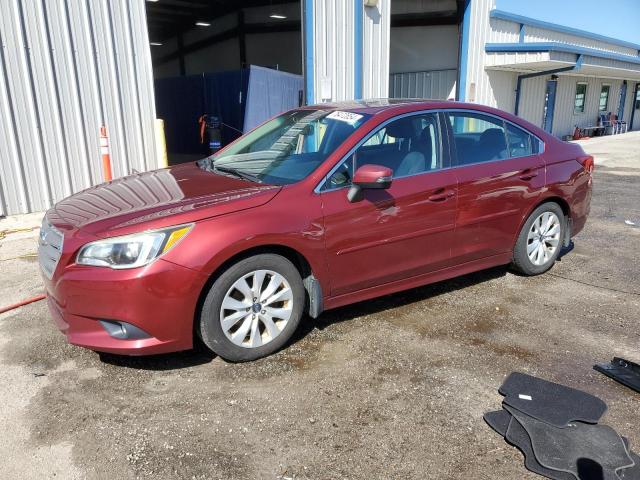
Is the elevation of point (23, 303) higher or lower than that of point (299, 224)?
lower

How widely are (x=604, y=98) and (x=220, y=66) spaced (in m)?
20.1

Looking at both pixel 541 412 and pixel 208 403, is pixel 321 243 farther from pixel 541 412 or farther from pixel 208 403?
pixel 541 412

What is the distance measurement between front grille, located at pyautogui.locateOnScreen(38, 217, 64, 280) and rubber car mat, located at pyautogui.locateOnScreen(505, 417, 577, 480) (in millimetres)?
2737

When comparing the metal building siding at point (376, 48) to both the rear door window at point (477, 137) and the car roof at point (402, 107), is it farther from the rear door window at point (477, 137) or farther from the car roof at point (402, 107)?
the rear door window at point (477, 137)

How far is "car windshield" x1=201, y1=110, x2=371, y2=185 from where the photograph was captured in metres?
3.62

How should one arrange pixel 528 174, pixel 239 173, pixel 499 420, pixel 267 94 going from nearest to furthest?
1. pixel 499 420
2. pixel 239 173
3. pixel 528 174
4. pixel 267 94

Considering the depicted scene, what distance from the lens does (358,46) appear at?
10617mm

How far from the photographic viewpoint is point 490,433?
262 centimetres

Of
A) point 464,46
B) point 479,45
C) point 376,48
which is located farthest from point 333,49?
point 479,45

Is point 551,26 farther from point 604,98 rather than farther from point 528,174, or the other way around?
point 528,174

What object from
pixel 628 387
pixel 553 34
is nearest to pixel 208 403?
pixel 628 387

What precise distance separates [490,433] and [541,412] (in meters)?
0.34

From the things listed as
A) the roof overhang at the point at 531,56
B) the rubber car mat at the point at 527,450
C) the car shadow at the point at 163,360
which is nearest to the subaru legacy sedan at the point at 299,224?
the car shadow at the point at 163,360

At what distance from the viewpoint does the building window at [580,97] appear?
76.3 feet
